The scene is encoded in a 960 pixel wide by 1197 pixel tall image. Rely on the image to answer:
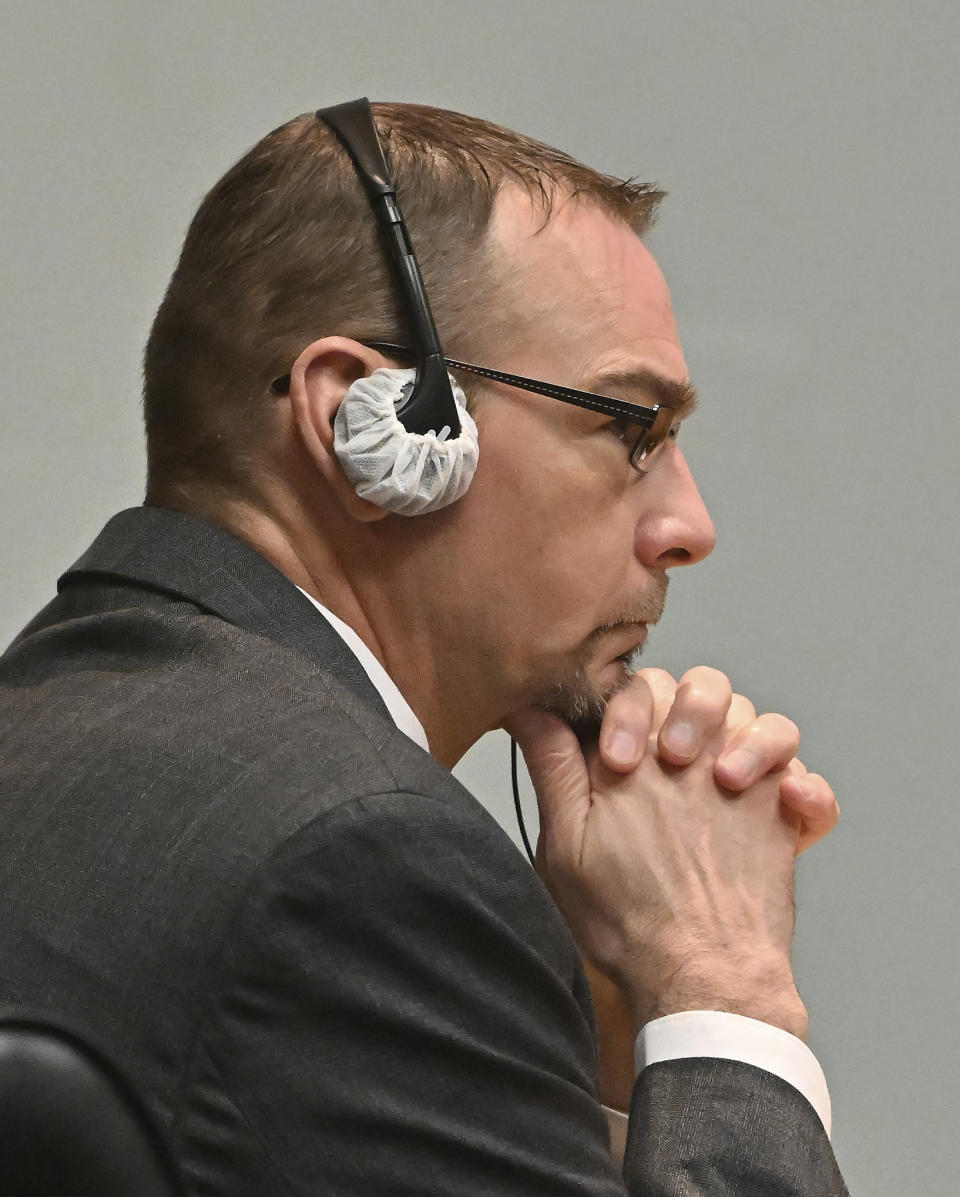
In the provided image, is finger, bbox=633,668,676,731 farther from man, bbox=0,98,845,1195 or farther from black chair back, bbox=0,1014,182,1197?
black chair back, bbox=0,1014,182,1197

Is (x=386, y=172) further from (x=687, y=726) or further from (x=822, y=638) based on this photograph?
(x=822, y=638)

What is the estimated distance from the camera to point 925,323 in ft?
6.77

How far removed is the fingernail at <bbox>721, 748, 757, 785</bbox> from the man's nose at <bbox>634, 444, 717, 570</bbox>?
18 centimetres

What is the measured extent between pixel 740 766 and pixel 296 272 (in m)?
0.57

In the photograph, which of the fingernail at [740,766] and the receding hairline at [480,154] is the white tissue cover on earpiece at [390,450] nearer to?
the receding hairline at [480,154]

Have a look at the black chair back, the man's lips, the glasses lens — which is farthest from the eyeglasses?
the black chair back

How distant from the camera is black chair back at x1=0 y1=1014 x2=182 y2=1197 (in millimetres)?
592

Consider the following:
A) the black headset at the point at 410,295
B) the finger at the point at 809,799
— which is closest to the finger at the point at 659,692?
the finger at the point at 809,799

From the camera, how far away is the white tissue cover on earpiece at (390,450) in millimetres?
1175

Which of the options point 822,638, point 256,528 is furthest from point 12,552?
point 822,638

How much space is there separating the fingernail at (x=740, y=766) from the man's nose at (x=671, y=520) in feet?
0.58

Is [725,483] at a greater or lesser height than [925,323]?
lesser

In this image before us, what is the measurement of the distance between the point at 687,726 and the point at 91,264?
42.4 inches

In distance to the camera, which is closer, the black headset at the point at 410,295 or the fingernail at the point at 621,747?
the black headset at the point at 410,295
